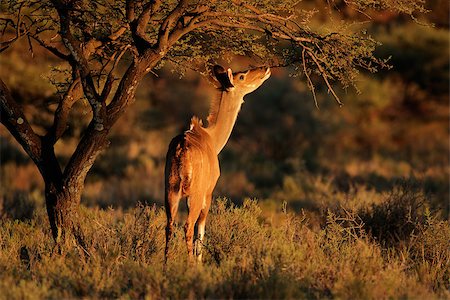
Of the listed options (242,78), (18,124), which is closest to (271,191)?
(242,78)

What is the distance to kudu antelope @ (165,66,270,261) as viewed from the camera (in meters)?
9.21

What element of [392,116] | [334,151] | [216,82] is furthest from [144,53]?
[392,116]

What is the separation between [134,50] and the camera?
10.5 metres

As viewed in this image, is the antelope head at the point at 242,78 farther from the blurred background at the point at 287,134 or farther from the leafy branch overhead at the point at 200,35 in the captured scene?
the blurred background at the point at 287,134

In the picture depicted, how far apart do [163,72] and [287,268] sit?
26.6 m

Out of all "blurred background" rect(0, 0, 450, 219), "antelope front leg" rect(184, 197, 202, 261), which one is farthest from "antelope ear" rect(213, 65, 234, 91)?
"blurred background" rect(0, 0, 450, 219)

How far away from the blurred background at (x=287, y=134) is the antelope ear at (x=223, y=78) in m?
2.31

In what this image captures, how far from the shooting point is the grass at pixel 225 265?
26.2ft

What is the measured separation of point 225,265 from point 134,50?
3351mm

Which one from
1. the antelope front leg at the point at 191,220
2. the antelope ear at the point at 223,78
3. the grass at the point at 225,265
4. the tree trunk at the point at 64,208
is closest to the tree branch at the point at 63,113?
the tree trunk at the point at 64,208

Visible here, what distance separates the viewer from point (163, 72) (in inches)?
1351

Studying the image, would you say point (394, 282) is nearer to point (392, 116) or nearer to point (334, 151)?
point (334, 151)

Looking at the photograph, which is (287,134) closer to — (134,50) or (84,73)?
(134,50)

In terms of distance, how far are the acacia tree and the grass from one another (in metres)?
0.73
